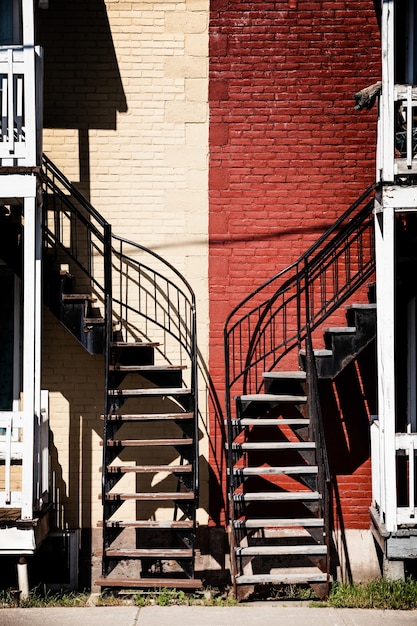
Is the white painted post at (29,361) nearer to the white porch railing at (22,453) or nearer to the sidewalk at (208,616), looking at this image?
the white porch railing at (22,453)

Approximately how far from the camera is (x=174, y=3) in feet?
32.7

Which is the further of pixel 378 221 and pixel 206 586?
pixel 206 586

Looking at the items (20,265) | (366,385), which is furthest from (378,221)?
Result: (20,265)

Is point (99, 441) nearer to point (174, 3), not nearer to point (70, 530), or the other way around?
point (70, 530)

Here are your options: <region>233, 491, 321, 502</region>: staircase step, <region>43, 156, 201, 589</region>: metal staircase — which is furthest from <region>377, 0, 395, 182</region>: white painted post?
<region>233, 491, 321, 502</region>: staircase step

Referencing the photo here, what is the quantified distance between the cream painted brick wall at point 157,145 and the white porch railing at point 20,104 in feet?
4.24

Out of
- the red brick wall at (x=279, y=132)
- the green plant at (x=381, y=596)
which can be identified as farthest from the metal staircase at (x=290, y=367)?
the green plant at (x=381, y=596)

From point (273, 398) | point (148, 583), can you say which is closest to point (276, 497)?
point (273, 398)

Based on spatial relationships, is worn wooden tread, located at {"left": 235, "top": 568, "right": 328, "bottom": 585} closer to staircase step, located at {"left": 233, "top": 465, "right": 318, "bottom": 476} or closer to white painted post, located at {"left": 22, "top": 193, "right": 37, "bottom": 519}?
staircase step, located at {"left": 233, "top": 465, "right": 318, "bottom": 476}

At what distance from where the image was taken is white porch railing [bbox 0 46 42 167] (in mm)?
8539

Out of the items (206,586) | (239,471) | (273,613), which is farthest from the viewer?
(206,586)

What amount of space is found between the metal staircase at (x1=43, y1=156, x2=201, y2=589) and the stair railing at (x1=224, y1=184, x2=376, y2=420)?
620 mm

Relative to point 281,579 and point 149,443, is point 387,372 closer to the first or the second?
point 281,579

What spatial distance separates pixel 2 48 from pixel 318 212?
3.90 metres
